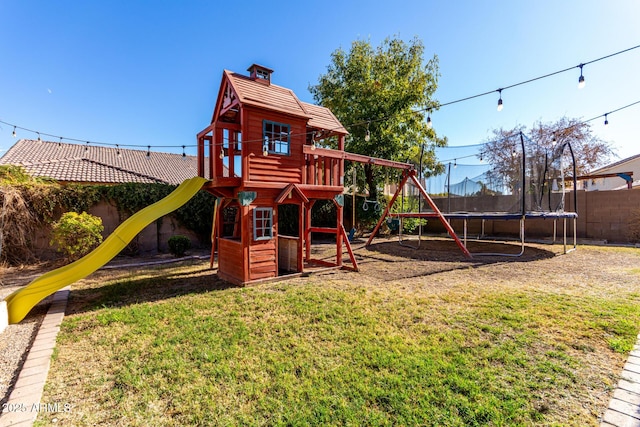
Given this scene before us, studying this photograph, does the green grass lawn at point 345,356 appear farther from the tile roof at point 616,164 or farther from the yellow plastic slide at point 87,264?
the tile roof at point 616,164

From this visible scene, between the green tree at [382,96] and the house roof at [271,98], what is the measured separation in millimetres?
6178

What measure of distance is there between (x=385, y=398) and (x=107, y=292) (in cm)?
586

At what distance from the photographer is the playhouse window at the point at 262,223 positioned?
20.6 feet

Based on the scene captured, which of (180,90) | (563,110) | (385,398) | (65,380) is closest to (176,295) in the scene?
(65,380)

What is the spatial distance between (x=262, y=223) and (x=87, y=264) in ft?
10.6

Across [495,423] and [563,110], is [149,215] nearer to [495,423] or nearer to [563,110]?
[495,423]

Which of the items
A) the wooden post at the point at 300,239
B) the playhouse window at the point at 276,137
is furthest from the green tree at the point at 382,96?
the wooden post at the point at 300,239

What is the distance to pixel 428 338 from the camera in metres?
3.50

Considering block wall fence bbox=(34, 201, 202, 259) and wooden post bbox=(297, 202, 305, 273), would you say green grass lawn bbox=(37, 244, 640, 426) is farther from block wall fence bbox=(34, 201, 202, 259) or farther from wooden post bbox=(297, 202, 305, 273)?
block wall fence bbox=(34, 201, 202, 259)

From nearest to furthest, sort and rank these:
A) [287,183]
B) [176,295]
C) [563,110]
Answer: [176,295] < [287,183] < [563,110]

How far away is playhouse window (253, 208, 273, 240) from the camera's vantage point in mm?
6281

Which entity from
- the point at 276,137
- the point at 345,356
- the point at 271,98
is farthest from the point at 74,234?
the point at 345,356

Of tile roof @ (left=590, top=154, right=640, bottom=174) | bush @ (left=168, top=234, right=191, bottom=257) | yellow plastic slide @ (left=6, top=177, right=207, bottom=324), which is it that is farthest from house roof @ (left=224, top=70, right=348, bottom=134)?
tile roof @ (left=590, top=154, right=640, bottom=174)

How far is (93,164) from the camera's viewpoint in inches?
537
